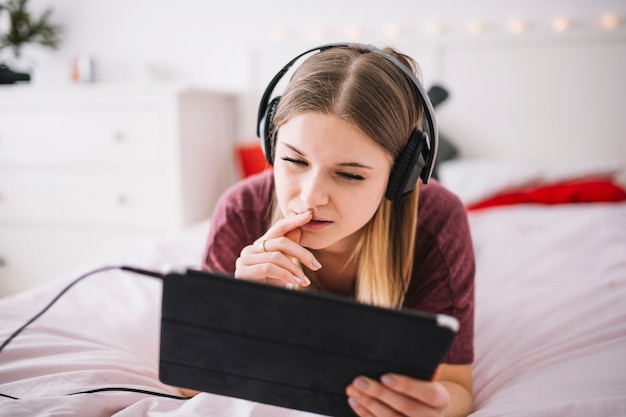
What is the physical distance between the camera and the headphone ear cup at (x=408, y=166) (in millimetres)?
645

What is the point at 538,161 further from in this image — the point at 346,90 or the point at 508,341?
the point at 346,90

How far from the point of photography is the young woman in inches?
23.1

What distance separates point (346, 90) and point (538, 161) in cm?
162

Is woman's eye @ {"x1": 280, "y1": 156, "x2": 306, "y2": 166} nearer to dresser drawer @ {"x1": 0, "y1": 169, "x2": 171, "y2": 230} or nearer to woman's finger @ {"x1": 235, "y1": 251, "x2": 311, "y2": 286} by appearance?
woman's finger @ {"x1": 235, "y1": 251, "x2": 311, "y2": 286}

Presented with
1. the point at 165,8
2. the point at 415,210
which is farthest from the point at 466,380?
the point at 165,8

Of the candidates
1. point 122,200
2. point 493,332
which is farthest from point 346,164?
point 122,200

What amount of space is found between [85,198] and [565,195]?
1.86 m

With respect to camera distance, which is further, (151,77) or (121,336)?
(151,77)

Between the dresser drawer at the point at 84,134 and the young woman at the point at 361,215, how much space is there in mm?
1118

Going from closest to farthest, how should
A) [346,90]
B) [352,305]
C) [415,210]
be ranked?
[352,305] → [346,90] → [415,210]

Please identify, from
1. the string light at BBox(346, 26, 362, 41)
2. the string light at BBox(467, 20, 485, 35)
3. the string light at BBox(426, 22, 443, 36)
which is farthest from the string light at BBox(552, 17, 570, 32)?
the string light at BBox(346, 26, 362, 41)

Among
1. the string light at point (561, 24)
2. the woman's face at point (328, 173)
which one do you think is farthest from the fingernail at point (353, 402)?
the string light at point (561, 24)

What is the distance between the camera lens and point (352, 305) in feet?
1.32

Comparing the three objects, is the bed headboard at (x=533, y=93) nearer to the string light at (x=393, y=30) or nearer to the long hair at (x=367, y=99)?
the string light at (x=393, y=30)
